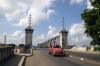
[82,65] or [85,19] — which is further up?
[85,19]

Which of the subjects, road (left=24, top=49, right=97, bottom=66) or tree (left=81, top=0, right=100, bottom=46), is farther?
tree (left=81, top=0, right=100, bottom=46)

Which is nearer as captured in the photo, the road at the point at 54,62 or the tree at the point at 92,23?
the road at the point at 54,62

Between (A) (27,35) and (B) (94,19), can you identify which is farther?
(A) (27,35)

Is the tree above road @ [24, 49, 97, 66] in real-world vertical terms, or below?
above

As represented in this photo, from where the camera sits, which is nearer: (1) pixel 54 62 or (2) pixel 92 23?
(1) pixel 54 62

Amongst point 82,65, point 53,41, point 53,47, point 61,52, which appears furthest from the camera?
point 53,41

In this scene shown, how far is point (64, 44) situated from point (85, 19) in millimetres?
21240

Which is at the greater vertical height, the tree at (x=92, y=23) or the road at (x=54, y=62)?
the tree at (x=92, y=23)

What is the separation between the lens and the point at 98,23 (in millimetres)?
28281

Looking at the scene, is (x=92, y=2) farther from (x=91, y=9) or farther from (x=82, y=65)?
(x=82, y=65)

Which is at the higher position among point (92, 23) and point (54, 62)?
point (92, 23)

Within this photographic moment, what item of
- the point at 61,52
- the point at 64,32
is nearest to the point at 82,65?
the point at 61,52

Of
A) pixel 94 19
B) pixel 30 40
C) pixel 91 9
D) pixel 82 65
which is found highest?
pixel 91 9

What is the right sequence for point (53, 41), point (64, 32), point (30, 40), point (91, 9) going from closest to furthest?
1. point (91, 9)
2. point (30, 40)
3. point (64, 32)
4. point (53, 41)
